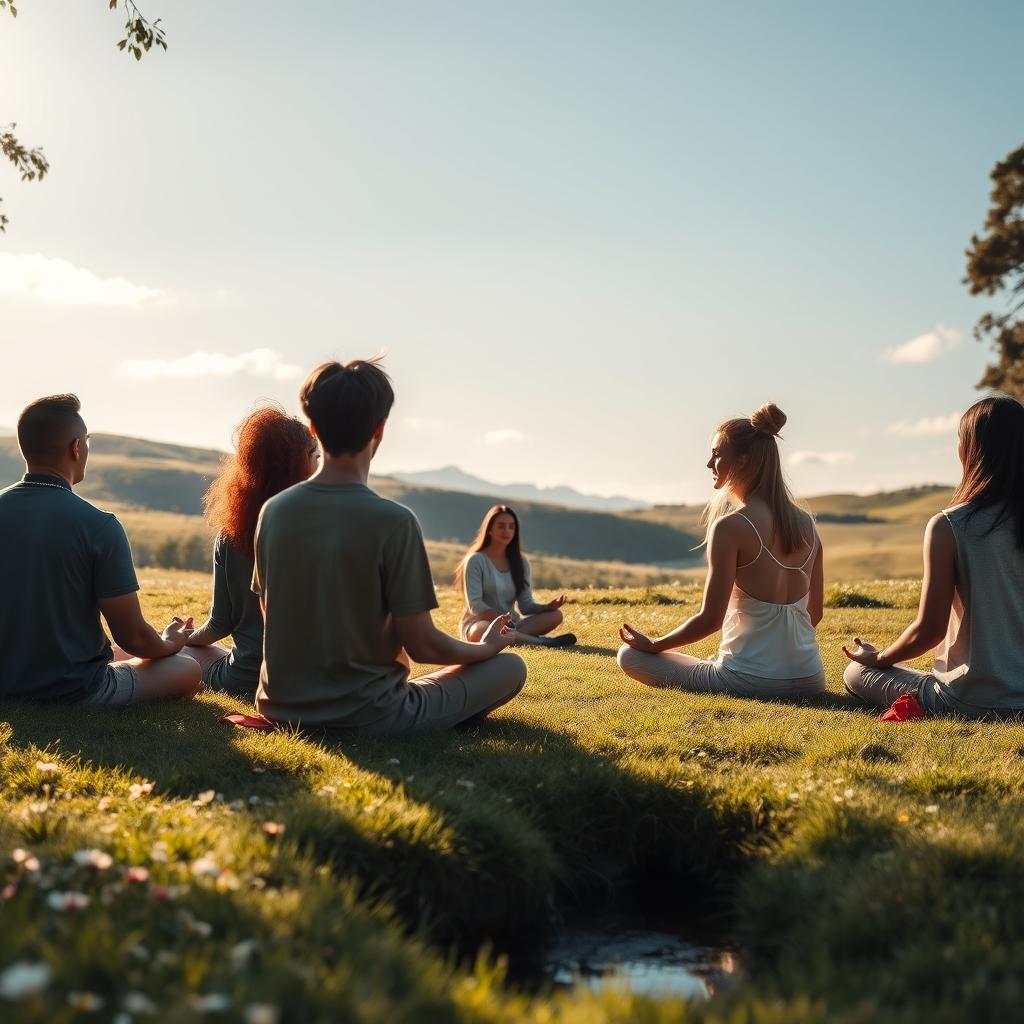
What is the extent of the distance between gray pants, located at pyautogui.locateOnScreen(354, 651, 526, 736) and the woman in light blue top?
257 inches

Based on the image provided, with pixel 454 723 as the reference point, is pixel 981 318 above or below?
above

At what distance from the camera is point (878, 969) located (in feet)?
12.4

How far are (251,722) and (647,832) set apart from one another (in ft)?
10.4

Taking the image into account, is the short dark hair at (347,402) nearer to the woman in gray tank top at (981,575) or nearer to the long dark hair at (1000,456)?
the woman in gray tank top at (981,575)

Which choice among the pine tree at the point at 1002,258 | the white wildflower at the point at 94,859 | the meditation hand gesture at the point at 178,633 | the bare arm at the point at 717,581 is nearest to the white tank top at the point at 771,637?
the bare arm at the point at 717,581

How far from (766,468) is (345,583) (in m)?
4.42

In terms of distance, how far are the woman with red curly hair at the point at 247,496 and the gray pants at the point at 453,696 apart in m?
2.33

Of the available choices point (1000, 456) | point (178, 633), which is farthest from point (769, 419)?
point (178, 633)

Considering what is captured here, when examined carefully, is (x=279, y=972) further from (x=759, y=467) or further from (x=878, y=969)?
(x=759, y=467)

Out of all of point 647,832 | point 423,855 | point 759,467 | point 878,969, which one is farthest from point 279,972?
point 759,467

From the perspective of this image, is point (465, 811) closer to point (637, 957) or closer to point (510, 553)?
point (637, 957)

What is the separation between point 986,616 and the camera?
8.23 meters

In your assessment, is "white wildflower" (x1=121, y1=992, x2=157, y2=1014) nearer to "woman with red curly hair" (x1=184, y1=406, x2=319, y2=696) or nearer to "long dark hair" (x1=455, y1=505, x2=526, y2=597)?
"woman with red curly hair" (x1=184, y1=406, x2=319, y2=696)

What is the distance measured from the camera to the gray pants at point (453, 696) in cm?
743
